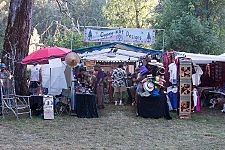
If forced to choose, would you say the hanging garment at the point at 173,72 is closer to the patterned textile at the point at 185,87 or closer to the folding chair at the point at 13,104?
the patterned textile at the point at 185,87

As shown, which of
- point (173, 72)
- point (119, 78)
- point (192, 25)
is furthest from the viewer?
point (192, 25)

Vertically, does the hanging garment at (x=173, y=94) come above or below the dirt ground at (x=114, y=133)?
above

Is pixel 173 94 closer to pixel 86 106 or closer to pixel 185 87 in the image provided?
pixel 185 87

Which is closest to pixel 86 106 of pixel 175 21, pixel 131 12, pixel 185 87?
pixel 185 87

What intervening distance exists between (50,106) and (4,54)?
348 centimetres

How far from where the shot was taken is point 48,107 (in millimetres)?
9562

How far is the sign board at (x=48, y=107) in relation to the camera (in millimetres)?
9492

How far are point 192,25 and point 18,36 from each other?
9.77 m

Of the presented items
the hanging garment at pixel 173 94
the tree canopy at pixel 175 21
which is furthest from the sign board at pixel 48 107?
the tree canopy at pixel 175 21

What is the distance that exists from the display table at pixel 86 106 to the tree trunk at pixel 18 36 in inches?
119

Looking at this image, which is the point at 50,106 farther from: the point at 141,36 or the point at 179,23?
the point at 179,23

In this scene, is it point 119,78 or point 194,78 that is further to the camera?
point 119,78

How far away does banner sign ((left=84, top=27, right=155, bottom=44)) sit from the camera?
11258mm

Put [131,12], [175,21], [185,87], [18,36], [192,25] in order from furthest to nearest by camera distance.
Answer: [131,12], [175,21], [192,25], [18,36], [185,87]
